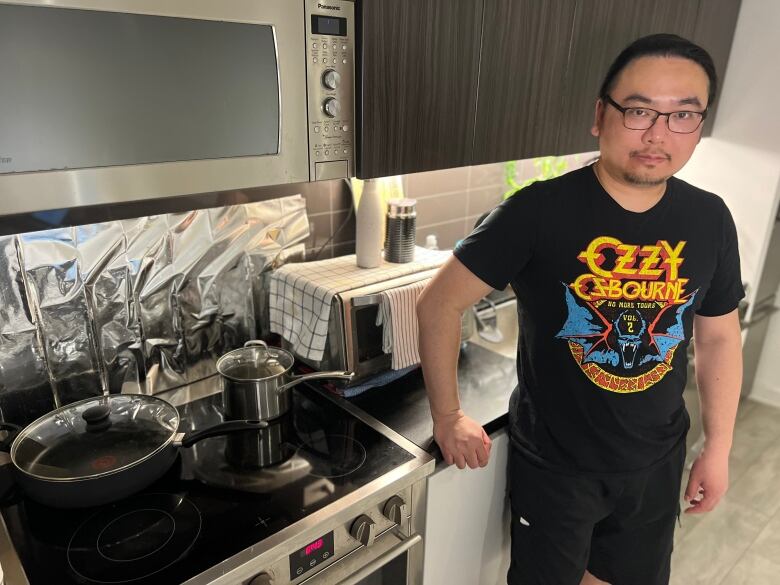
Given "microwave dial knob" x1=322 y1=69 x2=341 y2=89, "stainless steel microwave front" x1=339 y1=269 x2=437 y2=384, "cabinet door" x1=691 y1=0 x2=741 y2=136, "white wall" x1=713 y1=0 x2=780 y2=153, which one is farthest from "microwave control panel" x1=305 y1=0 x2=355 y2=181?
"white wall" x1=713 y1=0 x2=780 y2=153

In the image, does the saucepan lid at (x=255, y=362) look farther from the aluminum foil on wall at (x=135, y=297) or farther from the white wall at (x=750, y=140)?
the white wall at (x=750, y=140)

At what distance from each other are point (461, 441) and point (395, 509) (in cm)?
18

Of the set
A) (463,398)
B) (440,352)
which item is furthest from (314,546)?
(463,398)

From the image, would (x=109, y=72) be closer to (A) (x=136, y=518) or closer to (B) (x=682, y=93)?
(A) (x=136, y=518)

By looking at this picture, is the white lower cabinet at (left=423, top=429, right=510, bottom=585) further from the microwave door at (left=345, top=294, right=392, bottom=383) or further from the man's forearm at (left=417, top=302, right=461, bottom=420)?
the microwave door at (left=345, top=294, right=392, bottom=383)

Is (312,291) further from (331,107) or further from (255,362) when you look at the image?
(331,107)

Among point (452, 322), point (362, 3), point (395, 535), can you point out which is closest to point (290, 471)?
point (395, 535)

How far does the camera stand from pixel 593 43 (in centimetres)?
150

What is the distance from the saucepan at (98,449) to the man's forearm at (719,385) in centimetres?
102

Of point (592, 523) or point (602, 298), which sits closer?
point (602, 298)

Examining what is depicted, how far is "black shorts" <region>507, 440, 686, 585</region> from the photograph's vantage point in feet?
4.02

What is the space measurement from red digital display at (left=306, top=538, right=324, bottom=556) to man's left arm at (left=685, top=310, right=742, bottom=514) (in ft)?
2.92

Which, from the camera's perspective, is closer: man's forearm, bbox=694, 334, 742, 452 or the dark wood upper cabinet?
the dark wood upper cabinet

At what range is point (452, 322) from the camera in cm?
115
